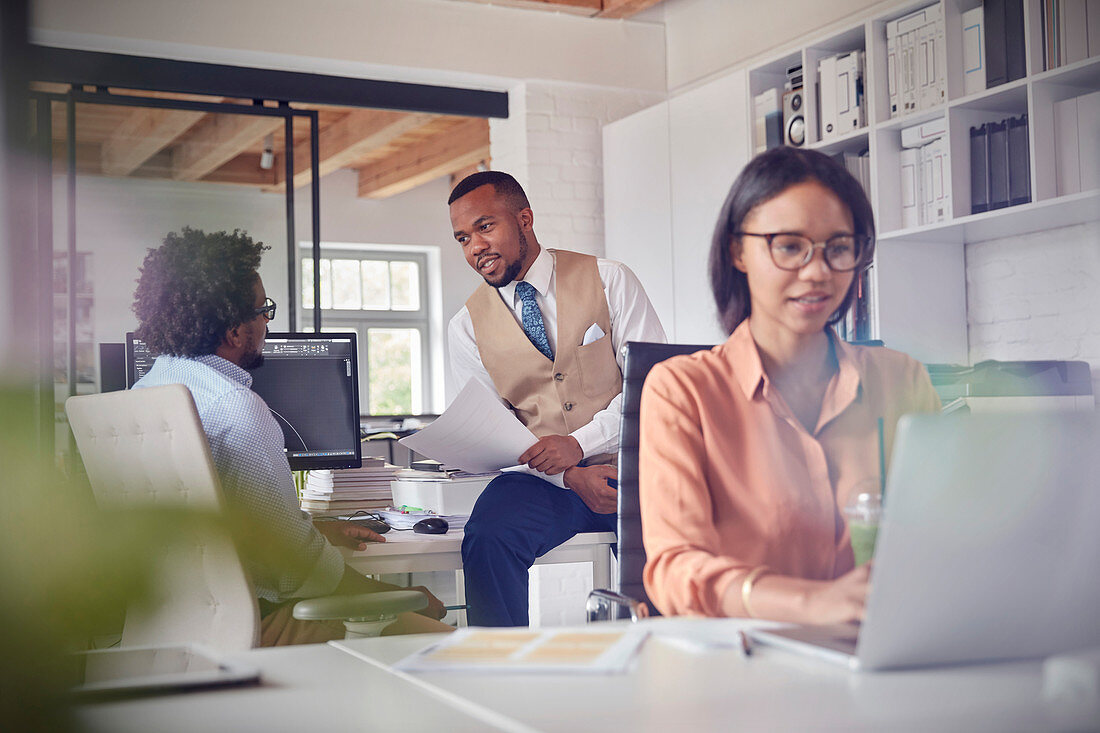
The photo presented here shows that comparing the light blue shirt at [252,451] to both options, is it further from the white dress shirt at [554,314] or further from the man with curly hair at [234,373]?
the white dress shirt at [554,314]

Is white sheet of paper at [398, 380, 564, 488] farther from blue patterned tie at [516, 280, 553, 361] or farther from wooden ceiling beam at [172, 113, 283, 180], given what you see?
wooden ceiling beam at [172, 113, 283, 180]

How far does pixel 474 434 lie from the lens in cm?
213

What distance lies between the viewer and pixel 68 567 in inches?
13.2

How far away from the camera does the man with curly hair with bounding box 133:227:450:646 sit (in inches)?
66.2

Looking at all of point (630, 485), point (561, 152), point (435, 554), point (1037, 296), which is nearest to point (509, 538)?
point (435, 554)

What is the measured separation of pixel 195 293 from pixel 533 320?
2.85 feet

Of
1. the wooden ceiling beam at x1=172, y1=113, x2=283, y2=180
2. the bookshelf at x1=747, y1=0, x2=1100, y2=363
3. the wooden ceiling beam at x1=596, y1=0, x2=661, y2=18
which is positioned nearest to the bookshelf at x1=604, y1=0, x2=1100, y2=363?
the bookshelf at x1=747, y1=0, x2=1100, y2=363

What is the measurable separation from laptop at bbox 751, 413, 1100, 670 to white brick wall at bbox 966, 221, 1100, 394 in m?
2.51

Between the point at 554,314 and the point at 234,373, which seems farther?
the point at 554,314

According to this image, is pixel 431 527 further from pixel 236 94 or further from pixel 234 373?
pixel 236 94

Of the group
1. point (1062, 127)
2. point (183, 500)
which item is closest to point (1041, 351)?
point (1062, 127)

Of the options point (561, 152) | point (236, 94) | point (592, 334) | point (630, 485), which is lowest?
point (630, 485)

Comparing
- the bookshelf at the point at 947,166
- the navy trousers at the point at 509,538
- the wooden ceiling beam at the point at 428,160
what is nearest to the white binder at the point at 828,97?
the bookshelf at the point at 947,166

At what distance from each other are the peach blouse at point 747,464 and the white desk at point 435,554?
0.69m
